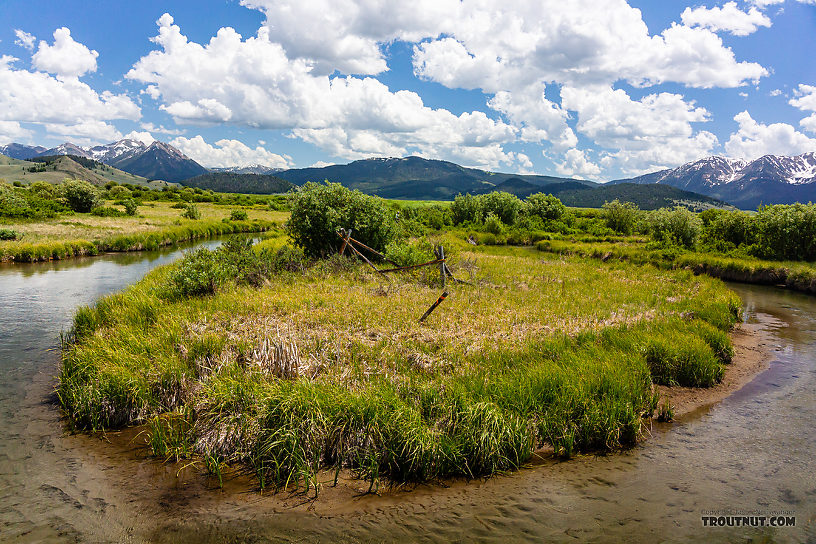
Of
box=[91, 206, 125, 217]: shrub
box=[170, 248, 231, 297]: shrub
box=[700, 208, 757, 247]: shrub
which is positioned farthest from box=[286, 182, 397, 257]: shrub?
box=[91, 206, 125, 217]: shrub

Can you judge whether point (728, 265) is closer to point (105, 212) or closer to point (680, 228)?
point (680, 228)

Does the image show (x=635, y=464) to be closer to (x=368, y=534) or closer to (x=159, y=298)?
(x=368, y=534)

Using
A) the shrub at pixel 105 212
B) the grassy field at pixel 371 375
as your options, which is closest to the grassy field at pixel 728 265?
the grassy field at pixel 371 375

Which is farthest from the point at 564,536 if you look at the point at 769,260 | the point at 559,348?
the point at 769,260

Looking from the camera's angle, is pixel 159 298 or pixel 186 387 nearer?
pixel 186 387

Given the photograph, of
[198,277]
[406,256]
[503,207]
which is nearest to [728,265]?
[406,256]

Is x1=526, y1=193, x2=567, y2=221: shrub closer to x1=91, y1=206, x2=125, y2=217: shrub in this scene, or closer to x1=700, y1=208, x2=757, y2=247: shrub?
x1=700, y1=208, x2=757, y2=247: shrub

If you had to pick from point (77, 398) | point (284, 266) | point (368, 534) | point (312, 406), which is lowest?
point (368, 534)

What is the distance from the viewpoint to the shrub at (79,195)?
187ft

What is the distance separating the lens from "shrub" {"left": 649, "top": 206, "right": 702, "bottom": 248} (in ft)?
128

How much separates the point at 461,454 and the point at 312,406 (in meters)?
2.93

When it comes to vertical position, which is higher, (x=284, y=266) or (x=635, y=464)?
(x=284, y=266)

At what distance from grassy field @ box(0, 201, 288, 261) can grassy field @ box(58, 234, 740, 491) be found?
22.8 metres

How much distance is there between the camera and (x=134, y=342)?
10.5 m
